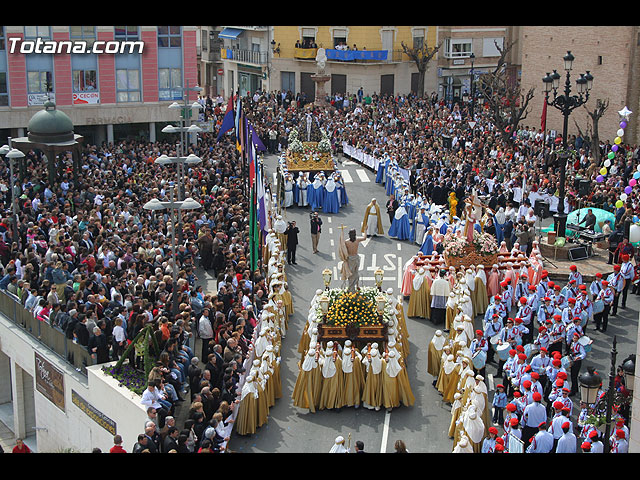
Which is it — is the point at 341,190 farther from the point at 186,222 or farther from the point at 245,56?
the point at 245,56

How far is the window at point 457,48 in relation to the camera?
60031mm

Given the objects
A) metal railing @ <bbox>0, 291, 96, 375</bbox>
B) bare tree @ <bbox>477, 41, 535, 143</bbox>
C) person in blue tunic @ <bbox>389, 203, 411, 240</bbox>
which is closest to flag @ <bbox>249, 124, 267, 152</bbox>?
person in blue tunic @ <bbox>389, 203, 411, 240</bbox>

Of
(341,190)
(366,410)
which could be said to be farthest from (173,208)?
(341,190)

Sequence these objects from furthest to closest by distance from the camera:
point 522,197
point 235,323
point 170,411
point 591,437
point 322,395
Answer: point 522,197, point 235,323, point 322,395, point 170,411, point 591,437

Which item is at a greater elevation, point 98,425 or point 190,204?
point 190,204

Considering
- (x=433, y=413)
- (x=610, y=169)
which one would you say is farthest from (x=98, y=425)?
(x=610, y=169)

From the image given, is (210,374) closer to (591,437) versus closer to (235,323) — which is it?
(235,323)

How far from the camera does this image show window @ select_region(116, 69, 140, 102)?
41.6 meters

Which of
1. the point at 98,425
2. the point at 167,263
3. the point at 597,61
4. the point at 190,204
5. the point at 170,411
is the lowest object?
the point at 98,425

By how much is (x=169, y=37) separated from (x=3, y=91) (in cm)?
827

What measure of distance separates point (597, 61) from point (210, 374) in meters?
30.7

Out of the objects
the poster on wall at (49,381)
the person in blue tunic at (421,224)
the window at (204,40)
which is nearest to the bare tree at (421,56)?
the window at (204,40)

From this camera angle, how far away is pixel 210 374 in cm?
1473

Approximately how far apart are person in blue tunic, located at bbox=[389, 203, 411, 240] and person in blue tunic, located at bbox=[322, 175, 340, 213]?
12.4 ft
